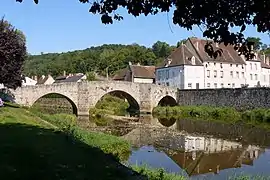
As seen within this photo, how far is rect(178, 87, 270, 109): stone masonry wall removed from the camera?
3066 cm

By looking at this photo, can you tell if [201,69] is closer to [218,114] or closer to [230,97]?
[230,97]

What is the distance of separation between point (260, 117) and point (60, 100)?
86.0 feet

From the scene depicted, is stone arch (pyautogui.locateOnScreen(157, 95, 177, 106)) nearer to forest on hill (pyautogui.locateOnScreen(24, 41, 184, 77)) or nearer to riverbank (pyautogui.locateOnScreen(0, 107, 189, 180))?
riverbank (pyautogui.locateOnScreen(0, 107, 189, 180))

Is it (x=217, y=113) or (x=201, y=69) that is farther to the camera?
(x=201, y=69)

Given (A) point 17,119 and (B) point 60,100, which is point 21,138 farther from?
(B) point 60,100

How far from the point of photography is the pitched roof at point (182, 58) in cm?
4369

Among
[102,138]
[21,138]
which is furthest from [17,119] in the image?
[21,138]

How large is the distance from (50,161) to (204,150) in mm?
9808

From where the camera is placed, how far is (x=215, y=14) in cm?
328

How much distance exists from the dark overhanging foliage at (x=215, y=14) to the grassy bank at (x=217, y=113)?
971 inches

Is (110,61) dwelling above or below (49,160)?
above

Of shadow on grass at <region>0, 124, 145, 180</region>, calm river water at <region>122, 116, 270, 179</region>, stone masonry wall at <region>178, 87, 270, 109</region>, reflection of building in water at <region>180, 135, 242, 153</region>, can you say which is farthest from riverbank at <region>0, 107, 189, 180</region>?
stone masonry wall at <region>178, 87, 270, 109</region>

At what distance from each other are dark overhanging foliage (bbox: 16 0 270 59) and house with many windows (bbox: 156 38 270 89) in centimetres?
3991

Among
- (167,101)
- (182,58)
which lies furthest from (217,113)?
(182,58)
